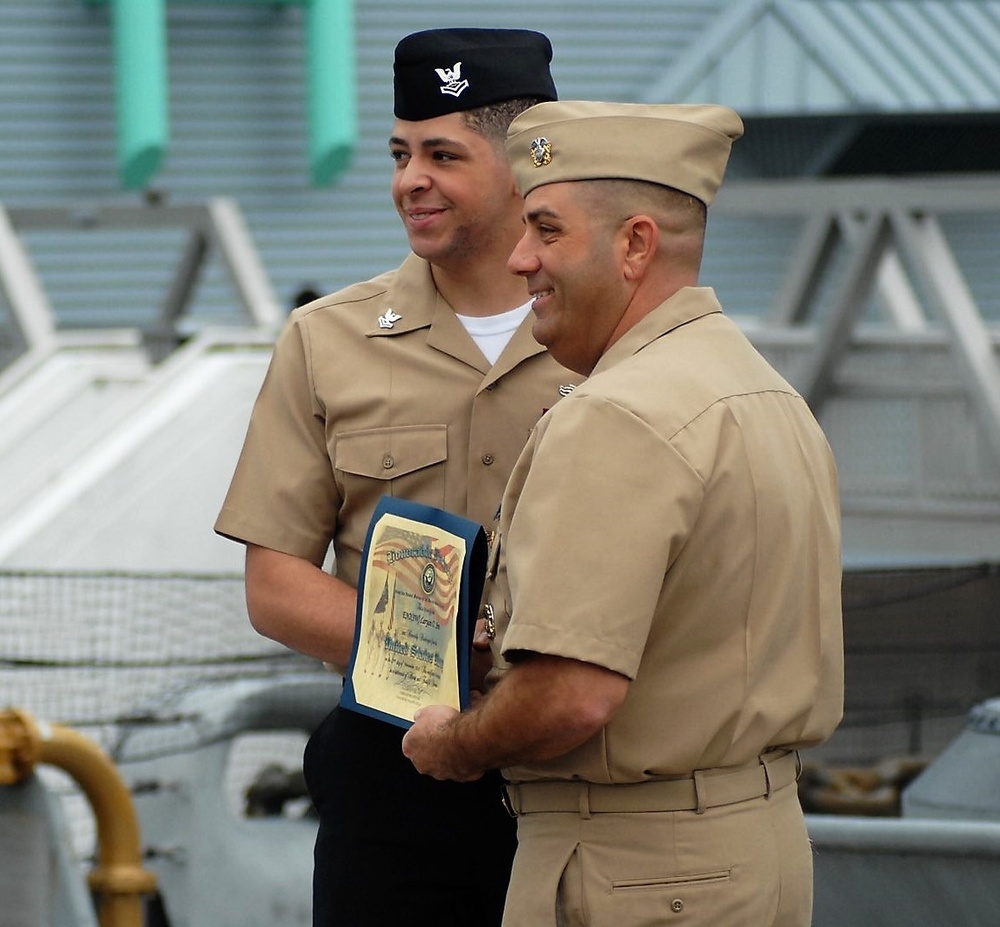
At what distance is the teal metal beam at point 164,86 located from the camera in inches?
599

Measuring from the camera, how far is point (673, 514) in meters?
2.35

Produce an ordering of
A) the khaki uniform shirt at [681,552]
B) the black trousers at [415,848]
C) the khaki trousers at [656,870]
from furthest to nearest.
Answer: the black trousers at [415,848], the khaki trousers at [656,870], the khaki uniform shirt at [681,552]

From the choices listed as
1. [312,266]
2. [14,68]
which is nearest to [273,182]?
[312,266]

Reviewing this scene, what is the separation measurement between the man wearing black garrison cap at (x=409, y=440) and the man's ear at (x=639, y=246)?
531 millimetres

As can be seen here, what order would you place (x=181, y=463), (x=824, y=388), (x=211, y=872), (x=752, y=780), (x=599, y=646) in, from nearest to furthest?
(x=599, y=646) → (x=752, y=780) → (x=211, y=872) → (x=181, y=463) → (x=824, y=388)

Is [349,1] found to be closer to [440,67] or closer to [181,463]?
[181,463]

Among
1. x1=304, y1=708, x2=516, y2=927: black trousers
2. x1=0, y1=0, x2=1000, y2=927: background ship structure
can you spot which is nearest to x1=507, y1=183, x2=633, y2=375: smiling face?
x1=304, y1=708, x2=516, y2=927: black trousers

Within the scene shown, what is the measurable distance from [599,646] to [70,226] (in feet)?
35.9

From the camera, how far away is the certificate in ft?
8.42

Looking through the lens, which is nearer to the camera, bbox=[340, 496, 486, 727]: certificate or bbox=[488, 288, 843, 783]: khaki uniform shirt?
bbox=[488, 288, 843, 783]: khaki uniform shirt

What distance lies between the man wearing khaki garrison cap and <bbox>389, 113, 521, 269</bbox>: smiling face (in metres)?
0.41

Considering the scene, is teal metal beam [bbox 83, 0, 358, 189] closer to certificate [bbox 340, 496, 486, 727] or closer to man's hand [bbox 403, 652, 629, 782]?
certificate [bbox 340, 496, 486, 727]

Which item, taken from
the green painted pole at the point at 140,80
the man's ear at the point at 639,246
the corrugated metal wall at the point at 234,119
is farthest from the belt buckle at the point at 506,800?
the corrugated metal wall at the point at 234,119

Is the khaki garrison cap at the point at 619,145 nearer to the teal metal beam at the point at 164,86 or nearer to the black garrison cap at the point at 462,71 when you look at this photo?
the black garrison cap at the point at 462,71
